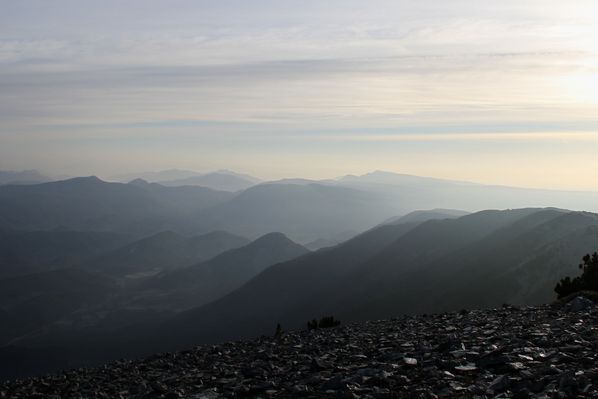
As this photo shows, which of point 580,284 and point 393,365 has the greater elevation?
point 393,365

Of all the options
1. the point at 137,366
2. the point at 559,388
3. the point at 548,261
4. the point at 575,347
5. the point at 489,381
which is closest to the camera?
the point at 559,388

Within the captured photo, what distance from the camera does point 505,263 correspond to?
6166 inches

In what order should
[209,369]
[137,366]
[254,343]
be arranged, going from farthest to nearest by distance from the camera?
[254,343] → [137,366] → [209,369]

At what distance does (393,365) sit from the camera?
16.0 m

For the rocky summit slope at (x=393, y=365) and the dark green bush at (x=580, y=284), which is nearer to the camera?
the rocky summit slope at (x=393, y=365)

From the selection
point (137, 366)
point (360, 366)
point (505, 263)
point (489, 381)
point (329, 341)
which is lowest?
point (505, 263)

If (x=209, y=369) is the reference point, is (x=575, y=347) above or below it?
above

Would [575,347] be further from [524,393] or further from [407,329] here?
[407,329]

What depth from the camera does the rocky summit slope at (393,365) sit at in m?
12.9

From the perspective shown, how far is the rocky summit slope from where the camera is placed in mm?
12898

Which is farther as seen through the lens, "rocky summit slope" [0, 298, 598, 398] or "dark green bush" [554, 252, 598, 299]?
"dark green bush" [554, 252, 598, 299]

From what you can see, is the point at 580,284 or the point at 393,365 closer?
the point at 393,365

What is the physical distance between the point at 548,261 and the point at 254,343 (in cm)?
13028

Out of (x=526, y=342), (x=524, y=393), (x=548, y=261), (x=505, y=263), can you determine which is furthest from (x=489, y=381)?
(x=505, y=263)
